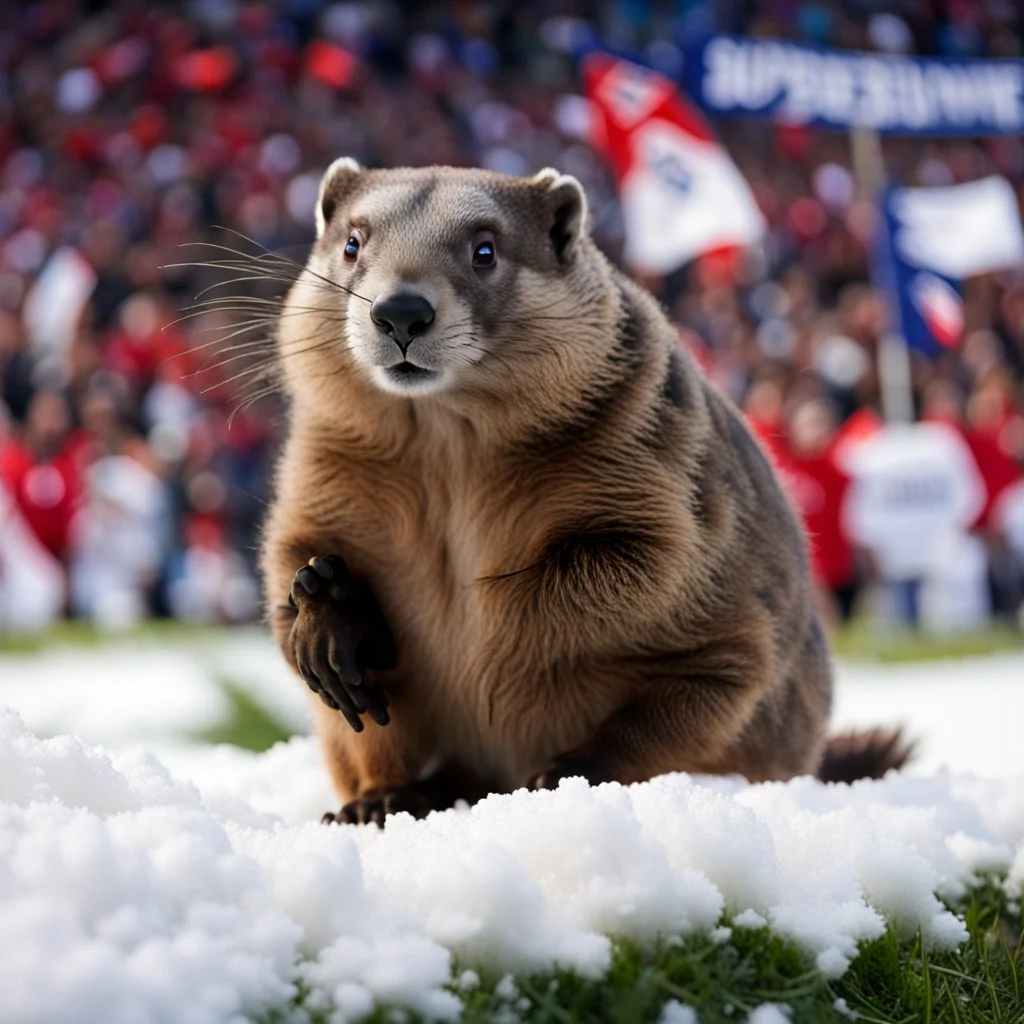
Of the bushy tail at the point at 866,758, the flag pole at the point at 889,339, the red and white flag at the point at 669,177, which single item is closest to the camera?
the bushy tail at the point at 866,758

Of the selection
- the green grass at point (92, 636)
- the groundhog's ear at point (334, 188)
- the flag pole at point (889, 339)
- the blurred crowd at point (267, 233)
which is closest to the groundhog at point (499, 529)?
the groundhog's ear at point (334, 188)

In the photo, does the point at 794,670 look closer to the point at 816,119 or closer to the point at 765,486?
the point at 765,486

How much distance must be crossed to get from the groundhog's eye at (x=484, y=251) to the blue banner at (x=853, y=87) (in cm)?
887

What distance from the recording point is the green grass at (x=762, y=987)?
2.05 m

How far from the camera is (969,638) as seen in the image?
1020cm

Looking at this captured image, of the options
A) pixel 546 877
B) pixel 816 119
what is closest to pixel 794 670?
pixel 546 877

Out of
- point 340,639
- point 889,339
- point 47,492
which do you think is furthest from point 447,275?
point 47,492

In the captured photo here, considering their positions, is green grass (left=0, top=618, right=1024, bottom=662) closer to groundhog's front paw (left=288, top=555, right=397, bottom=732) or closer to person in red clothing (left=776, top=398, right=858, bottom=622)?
person in red clothing (left=776, top=398, right=858, bottom=622)

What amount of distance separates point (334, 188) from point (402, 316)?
2.67ft

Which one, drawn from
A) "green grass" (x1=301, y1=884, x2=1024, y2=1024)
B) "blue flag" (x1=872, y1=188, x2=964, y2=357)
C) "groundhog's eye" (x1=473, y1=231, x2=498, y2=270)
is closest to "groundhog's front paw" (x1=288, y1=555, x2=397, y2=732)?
"groundhog's eye" (x1=473, y1=231, x2=498, y2=270)

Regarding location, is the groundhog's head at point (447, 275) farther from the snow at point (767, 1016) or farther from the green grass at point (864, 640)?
the green grass at point (864, 640)

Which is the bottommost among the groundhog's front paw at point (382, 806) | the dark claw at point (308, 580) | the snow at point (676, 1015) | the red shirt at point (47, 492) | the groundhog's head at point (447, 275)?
the red shirt at point (47, 492)

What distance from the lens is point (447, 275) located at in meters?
3.31

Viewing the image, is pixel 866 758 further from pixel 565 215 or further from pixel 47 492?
pixel 47 492
